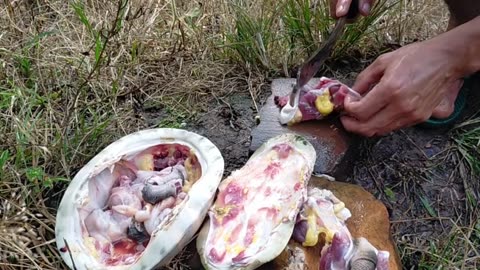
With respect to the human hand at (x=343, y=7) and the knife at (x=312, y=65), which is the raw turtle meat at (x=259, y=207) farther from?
the human hand at (x=343, y=7)

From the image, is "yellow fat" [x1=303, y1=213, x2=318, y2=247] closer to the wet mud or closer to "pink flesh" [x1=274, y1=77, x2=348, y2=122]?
the wet mud

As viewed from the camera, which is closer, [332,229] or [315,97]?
[332,229]

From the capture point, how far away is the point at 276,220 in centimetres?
182

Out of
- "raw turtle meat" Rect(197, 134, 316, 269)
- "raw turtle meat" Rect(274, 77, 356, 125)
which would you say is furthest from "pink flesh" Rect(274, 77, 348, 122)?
"raw turtle meat" Rect(197, 134, 316, 269)

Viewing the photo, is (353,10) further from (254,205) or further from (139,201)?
(139,201)

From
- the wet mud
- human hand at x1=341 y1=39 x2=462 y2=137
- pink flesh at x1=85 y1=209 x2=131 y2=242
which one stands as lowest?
the wet mud

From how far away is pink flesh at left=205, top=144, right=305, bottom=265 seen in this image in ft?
5.84

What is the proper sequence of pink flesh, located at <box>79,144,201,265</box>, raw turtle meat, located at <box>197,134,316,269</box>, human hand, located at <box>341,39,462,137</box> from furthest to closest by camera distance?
human hand, located at <box>341,39,462,137</box> < pink flesh, located at <box>79,144,201,265</box> < raw turtle meat, located at <box>197,134,316,269</box>

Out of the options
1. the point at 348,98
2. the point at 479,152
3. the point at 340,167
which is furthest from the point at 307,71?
the point at 479,152

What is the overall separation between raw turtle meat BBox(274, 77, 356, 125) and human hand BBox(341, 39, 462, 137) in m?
0.05

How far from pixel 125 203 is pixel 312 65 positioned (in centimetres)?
71

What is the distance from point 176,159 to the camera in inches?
81.1

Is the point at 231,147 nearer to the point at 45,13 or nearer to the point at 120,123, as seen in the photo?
the point at 120,123

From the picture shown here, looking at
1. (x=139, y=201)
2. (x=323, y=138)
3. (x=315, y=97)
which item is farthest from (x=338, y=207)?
(x=139, y=201)
